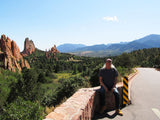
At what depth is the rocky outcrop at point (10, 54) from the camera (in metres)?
62.0

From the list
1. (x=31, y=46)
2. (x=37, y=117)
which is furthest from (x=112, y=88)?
(x=31, y=46)

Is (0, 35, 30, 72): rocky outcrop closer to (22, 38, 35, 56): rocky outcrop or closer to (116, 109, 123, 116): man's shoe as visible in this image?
(22, 38, 35, 56): rocky outcrop

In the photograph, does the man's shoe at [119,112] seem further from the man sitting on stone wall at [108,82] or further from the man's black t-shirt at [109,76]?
the man's black t-shirt at [109,76]

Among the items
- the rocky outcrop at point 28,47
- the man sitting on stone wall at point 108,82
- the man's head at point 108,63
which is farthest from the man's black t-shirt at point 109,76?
the rocky outcrop at point 28,47

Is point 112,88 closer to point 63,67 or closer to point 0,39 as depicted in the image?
point 0,39

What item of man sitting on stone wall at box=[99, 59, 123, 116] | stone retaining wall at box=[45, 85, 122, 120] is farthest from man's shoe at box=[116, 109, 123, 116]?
stone retaining wall at box=[45, 85, 122, 120]

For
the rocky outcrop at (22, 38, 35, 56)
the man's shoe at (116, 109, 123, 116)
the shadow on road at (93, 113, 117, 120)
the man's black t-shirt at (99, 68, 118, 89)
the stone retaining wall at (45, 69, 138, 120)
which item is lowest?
the shadow on road at (93, 113, 117, 120)

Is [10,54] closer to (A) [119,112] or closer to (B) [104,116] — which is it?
(B) [104,116]

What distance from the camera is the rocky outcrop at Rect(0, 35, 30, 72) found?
203ft

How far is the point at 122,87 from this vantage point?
18.1 ft

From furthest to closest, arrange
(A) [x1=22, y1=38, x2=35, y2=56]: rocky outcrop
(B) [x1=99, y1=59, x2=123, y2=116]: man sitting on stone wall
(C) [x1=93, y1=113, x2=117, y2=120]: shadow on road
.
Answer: (A) [x1=22, y1=38, x2=35, y2=56]: rocky outcrop < (B) [x1=99, y1=59, x2=123, y2=116]: man sitting on stone wall < (C) [x1=93, y1=113, x2=117, y2=120]: shadow on road

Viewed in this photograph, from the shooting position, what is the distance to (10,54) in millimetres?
A: 67750

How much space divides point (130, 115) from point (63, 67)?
92.7 meters

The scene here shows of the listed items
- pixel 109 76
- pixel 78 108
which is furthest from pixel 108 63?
pixel 78 108
